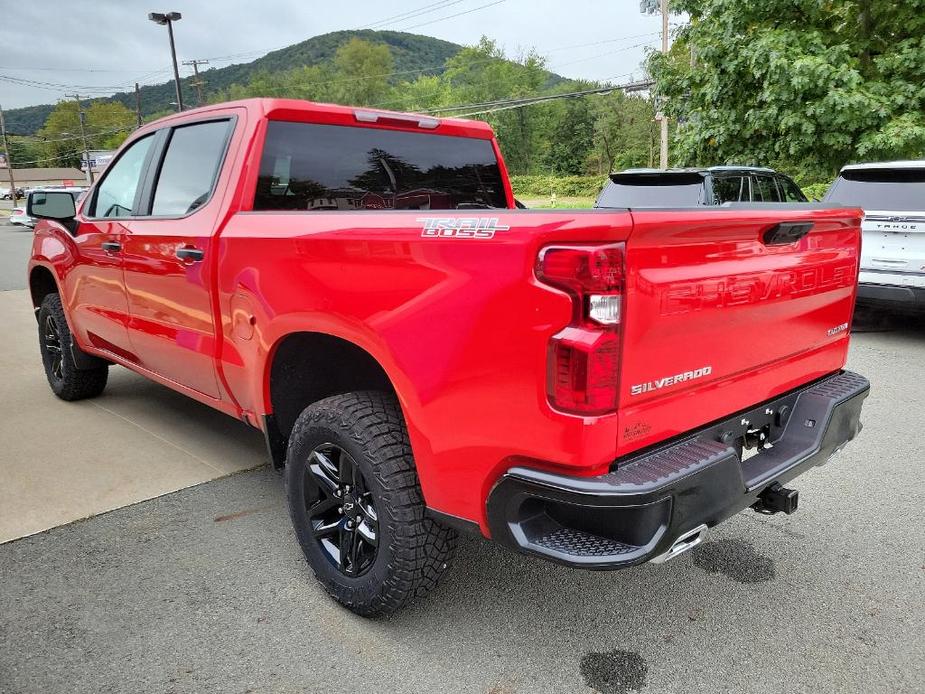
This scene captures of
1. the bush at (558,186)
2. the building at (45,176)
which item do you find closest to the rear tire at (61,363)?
the bush at (558,186)

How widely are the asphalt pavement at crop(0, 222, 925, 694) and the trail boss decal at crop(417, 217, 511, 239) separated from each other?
144 cm

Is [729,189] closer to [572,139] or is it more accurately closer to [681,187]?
[681,187]

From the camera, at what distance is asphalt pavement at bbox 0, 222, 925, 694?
2.28 m

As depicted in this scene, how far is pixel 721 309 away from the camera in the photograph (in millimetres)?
2135

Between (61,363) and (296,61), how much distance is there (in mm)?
161293

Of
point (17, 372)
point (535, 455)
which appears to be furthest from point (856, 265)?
point (17, 372)

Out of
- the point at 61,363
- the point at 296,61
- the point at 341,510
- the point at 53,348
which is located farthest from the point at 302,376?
the point at 296,61

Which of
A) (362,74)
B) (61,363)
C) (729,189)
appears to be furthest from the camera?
(362,74)

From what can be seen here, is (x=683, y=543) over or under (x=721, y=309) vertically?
under

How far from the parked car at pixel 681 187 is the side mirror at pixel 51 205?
17.4 ft

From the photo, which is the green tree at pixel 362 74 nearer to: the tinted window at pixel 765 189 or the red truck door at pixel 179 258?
the tinted window at pixel 765 189

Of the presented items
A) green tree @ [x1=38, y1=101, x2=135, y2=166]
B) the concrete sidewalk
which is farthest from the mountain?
the concrete sidewalk

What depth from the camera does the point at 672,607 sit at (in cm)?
265

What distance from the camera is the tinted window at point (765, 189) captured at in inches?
354
